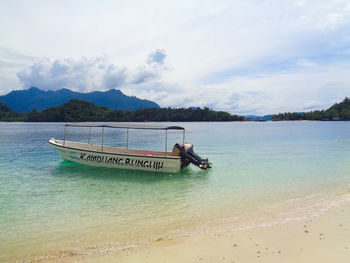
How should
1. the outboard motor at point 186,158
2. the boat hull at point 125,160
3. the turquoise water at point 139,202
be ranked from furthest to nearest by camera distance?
1. the outboard motor at point 186,158
2. the boat hull at point 125,160
3. the turquoise water at point 139,202

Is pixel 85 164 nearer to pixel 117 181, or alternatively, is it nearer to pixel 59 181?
pixel 59 181

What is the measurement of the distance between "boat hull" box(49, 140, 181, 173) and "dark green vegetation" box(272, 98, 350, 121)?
174149 millimetres

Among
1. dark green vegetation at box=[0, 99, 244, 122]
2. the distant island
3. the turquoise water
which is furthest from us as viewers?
the distant island

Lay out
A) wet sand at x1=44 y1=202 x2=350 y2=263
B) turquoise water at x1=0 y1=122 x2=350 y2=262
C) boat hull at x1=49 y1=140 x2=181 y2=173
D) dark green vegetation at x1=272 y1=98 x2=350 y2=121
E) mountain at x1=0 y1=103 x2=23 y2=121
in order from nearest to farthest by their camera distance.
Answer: wet sand at x1=44 y1=202 x2=350 y2=263
turquoise water at x1=0 y1=122 x2=350 y2=262
boat hull at x1=49 y1=140 x2=181 y2=173
mountain at x1=0 y1=103 x2=23 y2=121
dark green vegetation at x1=272 y1=98 x2=350 y2=121

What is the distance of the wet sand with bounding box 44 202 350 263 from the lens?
5.14 meters

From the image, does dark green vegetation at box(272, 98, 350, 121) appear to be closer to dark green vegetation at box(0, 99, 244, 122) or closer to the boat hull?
dark green vegetation at box(0, 99, 244, 122)

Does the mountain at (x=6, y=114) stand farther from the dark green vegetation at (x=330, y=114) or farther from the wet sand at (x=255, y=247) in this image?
the dark green vegetation at (x=330, y=114)

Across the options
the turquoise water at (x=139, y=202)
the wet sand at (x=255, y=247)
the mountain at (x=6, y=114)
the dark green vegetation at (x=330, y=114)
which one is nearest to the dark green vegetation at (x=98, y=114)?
the mountain at (x=6, y=114)

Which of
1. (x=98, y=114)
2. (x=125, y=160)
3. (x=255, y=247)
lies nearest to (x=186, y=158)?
(x=125, y=160)

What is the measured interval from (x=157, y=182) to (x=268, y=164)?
895 cm

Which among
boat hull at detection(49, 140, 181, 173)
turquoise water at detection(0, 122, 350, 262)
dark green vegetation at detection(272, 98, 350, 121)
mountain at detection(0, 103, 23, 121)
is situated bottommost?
turquoise water at detection(0, 122, 350, 262)

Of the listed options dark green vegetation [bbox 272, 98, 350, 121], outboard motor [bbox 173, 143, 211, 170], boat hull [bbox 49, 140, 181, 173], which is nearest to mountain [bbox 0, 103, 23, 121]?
boat hull [bbox 49, 140, 181, 173]

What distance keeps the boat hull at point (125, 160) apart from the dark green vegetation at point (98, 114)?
412 feet

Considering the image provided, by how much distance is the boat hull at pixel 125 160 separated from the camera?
1440cm
